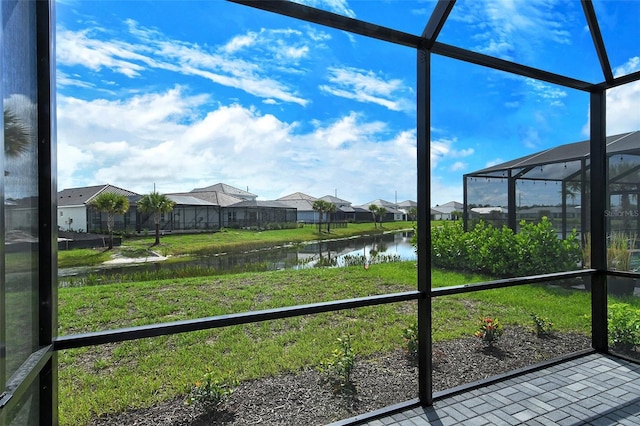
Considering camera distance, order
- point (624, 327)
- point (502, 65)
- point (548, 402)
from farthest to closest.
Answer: point (624, 327)
point (502, 65)
point (548, 402)

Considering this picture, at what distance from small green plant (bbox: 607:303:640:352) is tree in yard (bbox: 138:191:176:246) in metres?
4.03

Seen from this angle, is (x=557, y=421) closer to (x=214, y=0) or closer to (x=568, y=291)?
(x=568, y=291)

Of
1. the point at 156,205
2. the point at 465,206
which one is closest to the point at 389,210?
the point at 465,206

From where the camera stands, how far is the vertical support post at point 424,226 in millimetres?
2268

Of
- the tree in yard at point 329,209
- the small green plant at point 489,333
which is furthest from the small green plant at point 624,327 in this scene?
the tree in yard at point 329,209

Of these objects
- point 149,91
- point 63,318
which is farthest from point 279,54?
point 63,318

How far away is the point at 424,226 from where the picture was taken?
228cm

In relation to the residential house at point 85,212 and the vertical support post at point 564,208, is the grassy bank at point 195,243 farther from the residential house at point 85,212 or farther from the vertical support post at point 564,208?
the vertical support post at point 564,208

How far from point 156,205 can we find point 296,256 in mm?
1717

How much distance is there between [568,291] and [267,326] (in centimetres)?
387

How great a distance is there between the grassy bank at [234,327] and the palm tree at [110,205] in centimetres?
78

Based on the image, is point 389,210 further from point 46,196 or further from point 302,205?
point 46,196

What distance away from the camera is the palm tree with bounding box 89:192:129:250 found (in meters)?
2.46

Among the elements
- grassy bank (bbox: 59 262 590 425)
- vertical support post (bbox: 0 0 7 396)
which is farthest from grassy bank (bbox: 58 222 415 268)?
vertical support post (bbox: 0 0 7 396)
